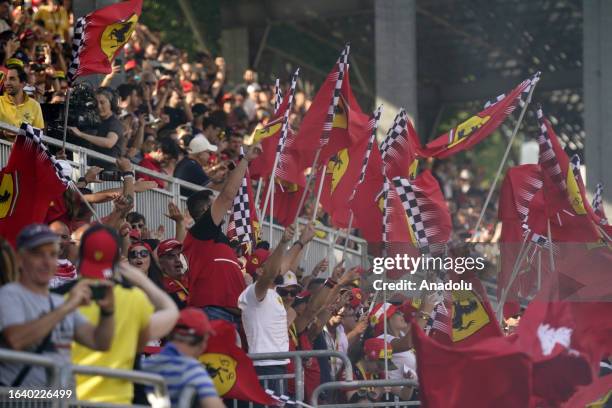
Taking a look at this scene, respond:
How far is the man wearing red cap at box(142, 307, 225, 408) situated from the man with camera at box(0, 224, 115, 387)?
0.55m

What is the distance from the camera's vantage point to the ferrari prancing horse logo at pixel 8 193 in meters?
12.1

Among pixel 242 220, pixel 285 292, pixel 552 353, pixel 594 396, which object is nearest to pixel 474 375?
pixel 552 353

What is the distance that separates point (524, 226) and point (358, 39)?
21.2m

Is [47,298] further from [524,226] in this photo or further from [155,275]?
[524,226]

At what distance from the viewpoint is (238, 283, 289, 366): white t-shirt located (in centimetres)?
1240

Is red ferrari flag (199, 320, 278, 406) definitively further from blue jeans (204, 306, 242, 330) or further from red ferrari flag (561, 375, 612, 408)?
red ferrari flag (561, 375, 612, 408)

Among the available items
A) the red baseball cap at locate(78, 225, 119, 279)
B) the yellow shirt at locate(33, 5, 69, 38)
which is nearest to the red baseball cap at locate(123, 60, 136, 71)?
the yellow shirt at locate(33, 5, 69, 38)

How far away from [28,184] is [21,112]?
268 centimetres

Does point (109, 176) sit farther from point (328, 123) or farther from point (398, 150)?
point (398, 150)

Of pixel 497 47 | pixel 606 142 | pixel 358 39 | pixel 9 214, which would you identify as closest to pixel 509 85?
pixel 497 47

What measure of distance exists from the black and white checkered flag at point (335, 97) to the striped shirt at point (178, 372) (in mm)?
7521

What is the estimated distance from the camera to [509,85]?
37.1 m

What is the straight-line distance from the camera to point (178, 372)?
878 centimetres

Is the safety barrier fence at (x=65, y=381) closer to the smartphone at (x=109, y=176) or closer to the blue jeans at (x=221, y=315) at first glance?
the blue jeans at (x=221, y=315)
